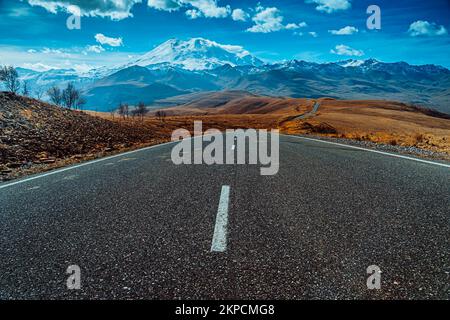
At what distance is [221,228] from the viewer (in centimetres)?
394

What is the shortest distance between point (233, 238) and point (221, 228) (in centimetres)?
33

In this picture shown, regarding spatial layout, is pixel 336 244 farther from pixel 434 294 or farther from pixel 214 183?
pixel 214 183

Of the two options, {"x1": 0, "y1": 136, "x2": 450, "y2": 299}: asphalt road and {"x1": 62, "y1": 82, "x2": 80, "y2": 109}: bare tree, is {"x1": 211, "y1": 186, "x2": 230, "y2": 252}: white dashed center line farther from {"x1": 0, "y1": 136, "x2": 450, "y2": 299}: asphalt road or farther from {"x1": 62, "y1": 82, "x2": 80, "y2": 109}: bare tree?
{"x1": 62, "y1": 82, "x2": 80, "y2": 109}: bare tree

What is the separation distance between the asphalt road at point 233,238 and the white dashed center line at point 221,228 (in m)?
0.06

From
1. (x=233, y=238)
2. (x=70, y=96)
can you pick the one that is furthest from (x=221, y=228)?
(x=70, y=96)

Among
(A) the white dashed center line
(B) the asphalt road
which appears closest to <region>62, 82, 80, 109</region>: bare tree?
(B) the asphalt road

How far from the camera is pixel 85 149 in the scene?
17906 mm

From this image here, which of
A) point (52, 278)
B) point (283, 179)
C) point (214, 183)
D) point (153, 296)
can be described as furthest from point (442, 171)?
point (52, 278)

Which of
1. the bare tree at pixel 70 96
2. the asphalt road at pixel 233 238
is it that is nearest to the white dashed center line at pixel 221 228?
the asphalt road at pixel 233 238

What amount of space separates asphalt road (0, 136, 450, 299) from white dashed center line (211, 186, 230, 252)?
61mm

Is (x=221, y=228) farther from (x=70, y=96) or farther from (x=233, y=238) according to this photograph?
(x=70, y=96)

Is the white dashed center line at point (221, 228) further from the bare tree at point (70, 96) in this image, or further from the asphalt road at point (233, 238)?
the bare tree at point (70, 96)

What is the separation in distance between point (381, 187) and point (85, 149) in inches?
641

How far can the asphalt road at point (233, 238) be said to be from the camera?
2750 mm
